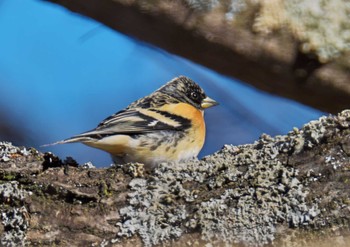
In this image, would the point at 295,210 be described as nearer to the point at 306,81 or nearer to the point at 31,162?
the point at 306,81

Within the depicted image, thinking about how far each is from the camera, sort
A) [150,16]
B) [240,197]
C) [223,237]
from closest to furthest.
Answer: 1. [150,16]
2. [223,237]
3. [240,197]

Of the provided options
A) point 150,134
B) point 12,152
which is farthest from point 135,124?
point 12,152

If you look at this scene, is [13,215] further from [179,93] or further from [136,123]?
[179,93]

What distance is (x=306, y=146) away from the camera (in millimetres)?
1681

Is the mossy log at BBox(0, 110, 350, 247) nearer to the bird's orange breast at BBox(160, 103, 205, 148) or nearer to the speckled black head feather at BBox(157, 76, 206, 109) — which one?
the bird's orange breast at BBox(160, 103, 205, 148)

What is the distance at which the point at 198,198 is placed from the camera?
1.69 meters

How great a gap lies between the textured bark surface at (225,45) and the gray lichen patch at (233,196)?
2.15ft

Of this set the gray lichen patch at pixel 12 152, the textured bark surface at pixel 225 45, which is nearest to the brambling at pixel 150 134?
the gray lichen patch at pixel 12 152

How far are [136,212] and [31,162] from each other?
0.41 meters

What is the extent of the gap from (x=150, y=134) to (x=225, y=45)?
7.03 ft

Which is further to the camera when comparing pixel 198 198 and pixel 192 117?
pixel 192 117

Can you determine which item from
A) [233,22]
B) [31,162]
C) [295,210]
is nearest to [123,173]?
[31,162]

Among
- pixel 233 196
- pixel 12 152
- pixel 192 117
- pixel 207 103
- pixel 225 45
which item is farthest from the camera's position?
pixel 207 103

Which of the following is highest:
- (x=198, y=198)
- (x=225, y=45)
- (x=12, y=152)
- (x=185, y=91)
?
(x=185, y=91)
